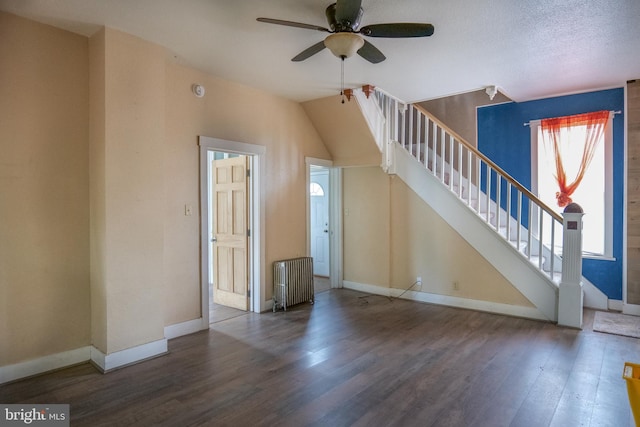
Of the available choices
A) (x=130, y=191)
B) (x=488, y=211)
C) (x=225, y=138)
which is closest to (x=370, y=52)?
(x=225, y=138)

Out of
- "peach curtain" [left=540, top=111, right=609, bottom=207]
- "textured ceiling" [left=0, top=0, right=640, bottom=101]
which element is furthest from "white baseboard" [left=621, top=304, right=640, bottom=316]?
"textured ceiling" [left=0, top=0, right=640, bottom=101]

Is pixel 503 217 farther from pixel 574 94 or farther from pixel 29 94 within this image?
pixel 29 94

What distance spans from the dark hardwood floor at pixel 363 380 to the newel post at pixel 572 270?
217mm

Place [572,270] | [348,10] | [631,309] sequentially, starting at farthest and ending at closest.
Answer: [631,309] < [572,270] < [348,10]

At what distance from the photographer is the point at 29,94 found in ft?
9.73

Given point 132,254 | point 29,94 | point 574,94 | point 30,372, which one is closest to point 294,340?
point 132,254

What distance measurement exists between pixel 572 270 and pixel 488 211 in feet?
3.82

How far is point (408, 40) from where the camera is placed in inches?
129

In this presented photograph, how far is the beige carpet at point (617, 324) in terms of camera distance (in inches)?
157

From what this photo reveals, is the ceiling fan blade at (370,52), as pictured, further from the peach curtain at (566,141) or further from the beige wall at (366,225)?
the peach curtain at (566,141)

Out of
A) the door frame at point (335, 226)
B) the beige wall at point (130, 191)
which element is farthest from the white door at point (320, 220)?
the beige wall at point (130, 191)

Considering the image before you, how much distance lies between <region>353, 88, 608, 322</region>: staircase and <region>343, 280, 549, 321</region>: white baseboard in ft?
0.48

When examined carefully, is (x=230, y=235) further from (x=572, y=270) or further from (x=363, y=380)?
(x=572, y=270)

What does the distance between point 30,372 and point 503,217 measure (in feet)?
20.3
